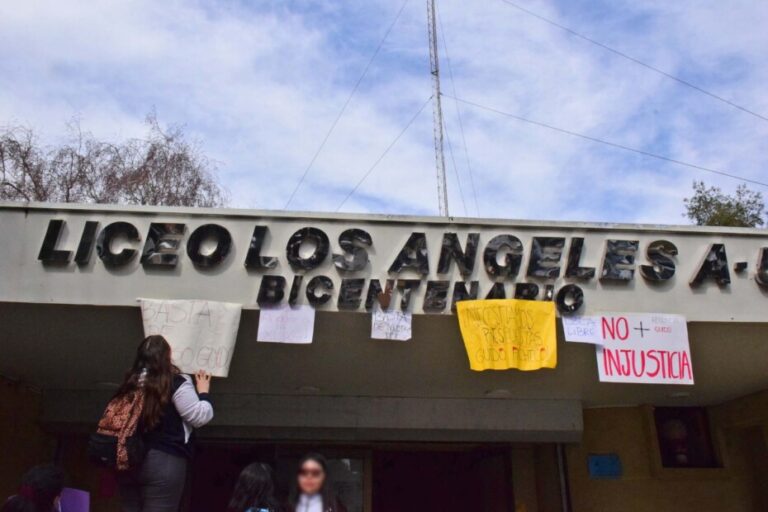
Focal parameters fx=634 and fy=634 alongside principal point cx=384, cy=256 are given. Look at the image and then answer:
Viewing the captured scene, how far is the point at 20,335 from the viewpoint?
599 cm

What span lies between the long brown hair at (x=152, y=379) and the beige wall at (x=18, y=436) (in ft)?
14.4

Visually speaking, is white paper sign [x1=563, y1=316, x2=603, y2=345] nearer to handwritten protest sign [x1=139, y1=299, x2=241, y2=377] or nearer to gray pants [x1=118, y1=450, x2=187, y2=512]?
handwritten protest sign [x1=139, y1=299, x2=241, y2=377]

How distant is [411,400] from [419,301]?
2992 mm

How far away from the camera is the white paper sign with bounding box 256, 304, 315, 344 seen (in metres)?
5.36

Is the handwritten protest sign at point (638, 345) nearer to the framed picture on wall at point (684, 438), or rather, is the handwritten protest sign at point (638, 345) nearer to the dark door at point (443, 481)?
the framed picture on wall at point (684, 438)

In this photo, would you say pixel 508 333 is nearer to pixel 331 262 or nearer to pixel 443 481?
pixel 331 262

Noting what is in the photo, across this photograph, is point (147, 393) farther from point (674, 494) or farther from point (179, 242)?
point (674, 494)

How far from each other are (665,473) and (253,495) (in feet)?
22.2

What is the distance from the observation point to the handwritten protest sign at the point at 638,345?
18.5ft

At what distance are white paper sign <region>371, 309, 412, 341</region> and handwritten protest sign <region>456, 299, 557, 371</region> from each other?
1.56ft

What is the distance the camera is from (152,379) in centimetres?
369

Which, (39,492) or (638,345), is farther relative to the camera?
(638,345)

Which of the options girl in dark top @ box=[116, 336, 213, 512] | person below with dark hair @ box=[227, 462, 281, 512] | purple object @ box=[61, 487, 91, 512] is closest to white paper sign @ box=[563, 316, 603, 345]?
person below with dark hair @ box=[227, 462, 281, 512]

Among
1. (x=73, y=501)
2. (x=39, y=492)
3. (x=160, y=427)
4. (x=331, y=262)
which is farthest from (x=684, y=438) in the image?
(x=39, y=492)
